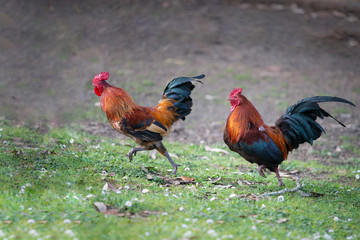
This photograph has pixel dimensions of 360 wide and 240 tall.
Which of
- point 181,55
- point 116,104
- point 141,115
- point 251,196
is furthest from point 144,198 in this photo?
point 181,55

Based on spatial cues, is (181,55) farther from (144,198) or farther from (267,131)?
(144,198)

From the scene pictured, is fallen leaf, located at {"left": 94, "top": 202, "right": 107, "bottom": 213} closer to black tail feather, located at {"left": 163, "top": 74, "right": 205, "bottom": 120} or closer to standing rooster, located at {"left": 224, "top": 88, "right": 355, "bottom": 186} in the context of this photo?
standing rooster, located at {"left": 224, "top": 88, "right": 355, "bottom": 186}

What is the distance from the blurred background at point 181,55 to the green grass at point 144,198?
2.40 m

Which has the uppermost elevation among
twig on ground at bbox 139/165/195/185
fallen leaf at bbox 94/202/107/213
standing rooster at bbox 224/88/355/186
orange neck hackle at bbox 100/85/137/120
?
orange neck hackle at bbox 100/85/137/120

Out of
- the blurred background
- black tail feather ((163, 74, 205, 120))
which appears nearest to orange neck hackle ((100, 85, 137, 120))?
black tail feather ((163, 74, 205, 120))

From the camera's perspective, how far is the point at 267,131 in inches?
277

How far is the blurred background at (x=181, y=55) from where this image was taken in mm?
11727

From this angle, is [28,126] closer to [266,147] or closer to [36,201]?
[36,201]

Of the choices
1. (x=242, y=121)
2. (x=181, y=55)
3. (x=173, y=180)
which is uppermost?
(x=181, y=55)

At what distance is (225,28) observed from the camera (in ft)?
57.3

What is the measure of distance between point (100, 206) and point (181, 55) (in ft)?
34.4

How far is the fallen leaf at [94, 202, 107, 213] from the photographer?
17.4 feet

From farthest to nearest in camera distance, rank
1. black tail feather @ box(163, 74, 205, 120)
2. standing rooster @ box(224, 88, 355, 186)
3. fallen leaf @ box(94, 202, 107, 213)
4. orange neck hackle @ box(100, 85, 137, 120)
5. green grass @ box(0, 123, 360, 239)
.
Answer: black tail feather @ box(163, 74, 205, 120), orange neck hackle @ box(100, 85, 137, 120), standing rooster @ box(224, 88, 355, 186), fallen leaf @ box(94, 202, 107, 213), green grass @ box(0, 123, 360, 239)

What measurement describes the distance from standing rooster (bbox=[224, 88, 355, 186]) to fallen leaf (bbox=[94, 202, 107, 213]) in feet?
7.96
